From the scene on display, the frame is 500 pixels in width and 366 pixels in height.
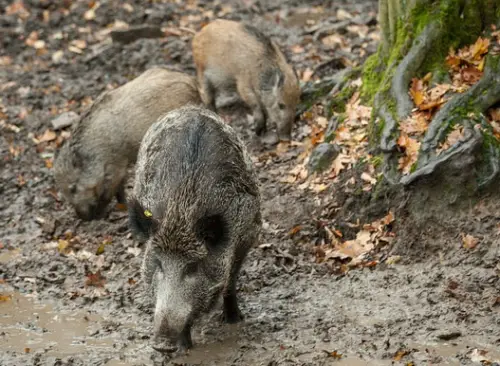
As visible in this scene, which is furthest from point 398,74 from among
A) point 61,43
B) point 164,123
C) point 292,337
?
point 61,43

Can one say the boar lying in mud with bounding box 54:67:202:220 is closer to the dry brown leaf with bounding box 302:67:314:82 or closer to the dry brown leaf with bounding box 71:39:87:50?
the dry brown leaf with bounding box 302:67:314:82

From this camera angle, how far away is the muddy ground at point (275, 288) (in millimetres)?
5395

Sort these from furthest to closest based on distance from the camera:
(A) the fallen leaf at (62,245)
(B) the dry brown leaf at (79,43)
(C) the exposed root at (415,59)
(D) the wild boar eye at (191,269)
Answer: (B) the dry brown leaf at (79,43) → (A) the fallen leaf at (62,245) → (C) the exposed root at (415,59) → (D) the wild boar eye at (191,269)

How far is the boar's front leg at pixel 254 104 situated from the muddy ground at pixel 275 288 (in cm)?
20

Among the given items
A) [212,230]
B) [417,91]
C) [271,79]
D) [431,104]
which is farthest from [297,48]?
[212,230]

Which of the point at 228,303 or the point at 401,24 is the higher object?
the point at 401,24

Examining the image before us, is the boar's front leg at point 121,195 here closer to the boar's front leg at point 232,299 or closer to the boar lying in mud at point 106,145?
the boar lying in mud at point 106,145

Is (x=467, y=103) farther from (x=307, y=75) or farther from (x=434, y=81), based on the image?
(x=307, y=75)

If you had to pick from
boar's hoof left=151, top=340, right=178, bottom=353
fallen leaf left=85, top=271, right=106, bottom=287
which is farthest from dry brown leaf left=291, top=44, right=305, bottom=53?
boar's hoof left=151, top=340, right=178, bottom=353

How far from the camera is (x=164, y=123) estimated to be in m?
6.32

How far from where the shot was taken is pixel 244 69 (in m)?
Answer: 10.1

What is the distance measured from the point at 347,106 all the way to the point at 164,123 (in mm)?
2448

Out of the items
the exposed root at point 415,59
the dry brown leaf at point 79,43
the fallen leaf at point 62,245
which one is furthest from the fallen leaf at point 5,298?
the dry brown leaf at point 79,43

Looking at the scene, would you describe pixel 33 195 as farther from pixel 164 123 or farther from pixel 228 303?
pixel 228 303
